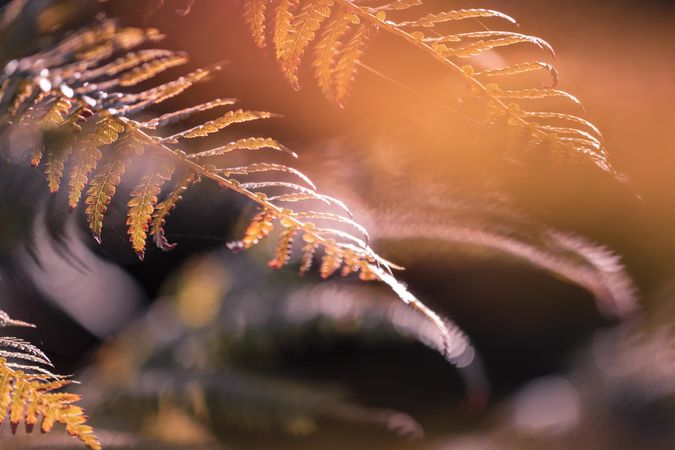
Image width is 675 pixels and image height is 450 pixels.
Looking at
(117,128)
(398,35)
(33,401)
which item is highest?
(398,35)

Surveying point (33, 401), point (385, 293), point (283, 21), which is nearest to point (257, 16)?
point (283, 21)

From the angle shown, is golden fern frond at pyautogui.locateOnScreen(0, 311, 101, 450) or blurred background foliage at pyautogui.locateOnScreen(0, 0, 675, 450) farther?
blurred background foliage at pyautogui.locateOnScreen(0, 0, 675, 450)

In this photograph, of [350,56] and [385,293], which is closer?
[350,56]

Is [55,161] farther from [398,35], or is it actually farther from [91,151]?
[398,35]

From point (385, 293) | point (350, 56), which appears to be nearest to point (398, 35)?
point (350, 56)

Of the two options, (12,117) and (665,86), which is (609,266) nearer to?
(665,86)

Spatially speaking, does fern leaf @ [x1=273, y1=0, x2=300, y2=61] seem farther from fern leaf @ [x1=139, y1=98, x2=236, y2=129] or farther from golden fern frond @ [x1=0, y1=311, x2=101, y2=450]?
golden fern frond @ [x1=0, y1=311, x2=101, y2=450]

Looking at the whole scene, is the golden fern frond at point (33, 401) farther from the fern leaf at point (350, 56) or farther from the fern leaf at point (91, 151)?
the fern leaf at point (350, 56)

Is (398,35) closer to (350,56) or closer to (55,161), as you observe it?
(350,56)

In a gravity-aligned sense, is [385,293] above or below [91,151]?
above

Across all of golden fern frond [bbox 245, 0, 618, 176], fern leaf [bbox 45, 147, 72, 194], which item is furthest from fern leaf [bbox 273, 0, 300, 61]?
fern leaf [bbox 45, 147, 72, 194]

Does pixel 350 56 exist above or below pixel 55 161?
above
